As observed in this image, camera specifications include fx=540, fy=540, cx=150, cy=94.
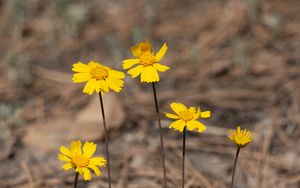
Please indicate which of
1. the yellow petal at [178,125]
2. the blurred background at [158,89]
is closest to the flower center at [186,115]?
the yellow petal at [178,125]

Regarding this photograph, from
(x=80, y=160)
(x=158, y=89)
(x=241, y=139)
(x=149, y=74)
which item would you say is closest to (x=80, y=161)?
(x=80, y=160)

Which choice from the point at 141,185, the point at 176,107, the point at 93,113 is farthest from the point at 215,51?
the point at 176,107

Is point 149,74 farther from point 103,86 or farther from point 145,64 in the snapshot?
point 103,86

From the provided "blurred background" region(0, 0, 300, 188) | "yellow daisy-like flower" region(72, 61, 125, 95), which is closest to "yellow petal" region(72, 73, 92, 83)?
"yellow daisy-like flower" region(72, 61, 125, 95)

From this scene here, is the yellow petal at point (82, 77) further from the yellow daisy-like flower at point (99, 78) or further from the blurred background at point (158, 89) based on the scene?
the blurred background at point (158, 89)

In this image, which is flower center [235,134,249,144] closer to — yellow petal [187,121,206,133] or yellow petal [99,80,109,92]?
yellow petal [187,121,206,133]
